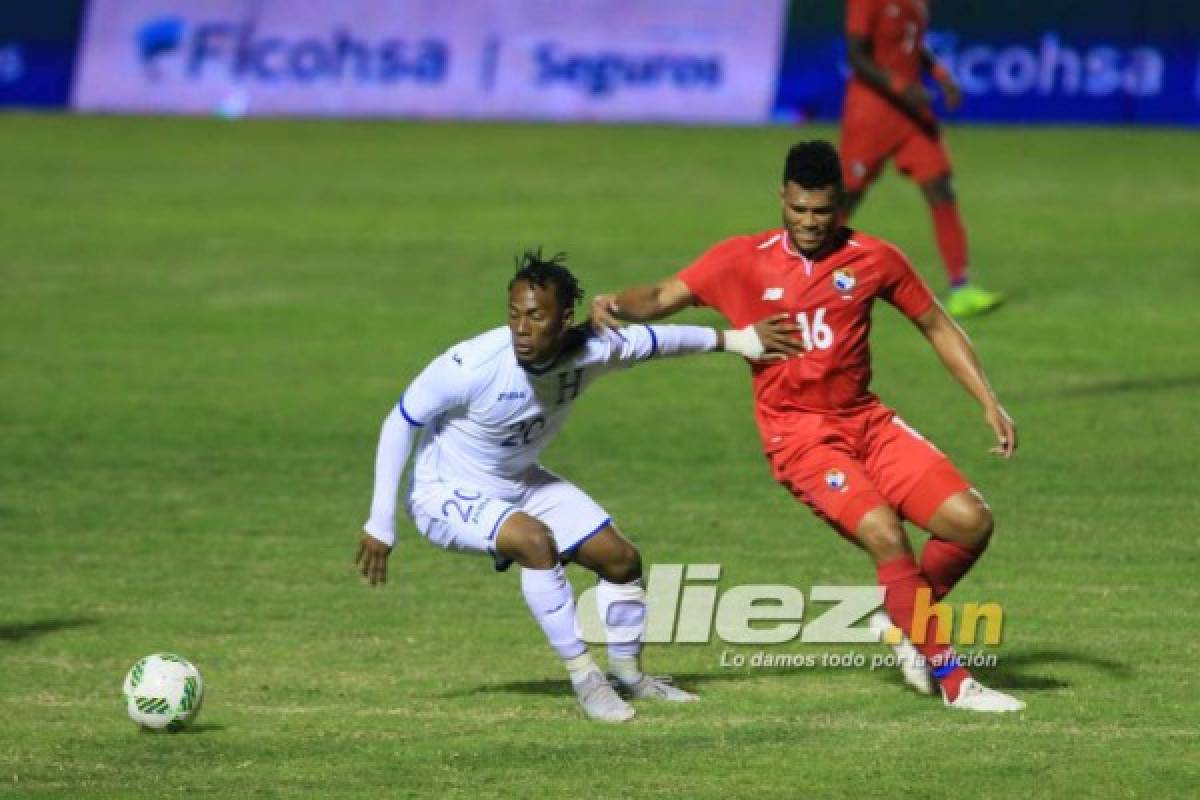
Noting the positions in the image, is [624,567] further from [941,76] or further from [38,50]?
[38,50]

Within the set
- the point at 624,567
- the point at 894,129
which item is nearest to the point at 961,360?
the point at 624,567

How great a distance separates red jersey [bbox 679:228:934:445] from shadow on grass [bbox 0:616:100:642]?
10.6ft

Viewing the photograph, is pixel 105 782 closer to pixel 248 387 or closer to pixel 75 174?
pixel 248 387

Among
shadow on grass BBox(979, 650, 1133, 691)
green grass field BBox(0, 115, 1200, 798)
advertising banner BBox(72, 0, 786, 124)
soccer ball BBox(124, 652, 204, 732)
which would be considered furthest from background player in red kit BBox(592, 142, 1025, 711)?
advertising banner BBox(72, 0, 786, 124)

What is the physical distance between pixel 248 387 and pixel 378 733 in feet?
26.3

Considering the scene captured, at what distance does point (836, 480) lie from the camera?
27.7 feet

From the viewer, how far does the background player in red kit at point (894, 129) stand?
17578 mm

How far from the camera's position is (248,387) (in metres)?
15.9

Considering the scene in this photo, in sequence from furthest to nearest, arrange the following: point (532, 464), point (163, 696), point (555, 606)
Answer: point (532, 464) < point (555, 606) < point (163, 696)

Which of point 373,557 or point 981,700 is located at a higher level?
point 373,557

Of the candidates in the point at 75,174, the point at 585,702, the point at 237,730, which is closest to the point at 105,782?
the point at 237,730

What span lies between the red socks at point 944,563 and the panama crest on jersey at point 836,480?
16.3 inches

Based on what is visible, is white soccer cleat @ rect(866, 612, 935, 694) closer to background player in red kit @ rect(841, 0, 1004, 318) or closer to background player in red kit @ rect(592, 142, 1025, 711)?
background player in red kit @ rect(592, 142, 1025, 711)

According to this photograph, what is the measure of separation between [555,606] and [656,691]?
581 millimetres
